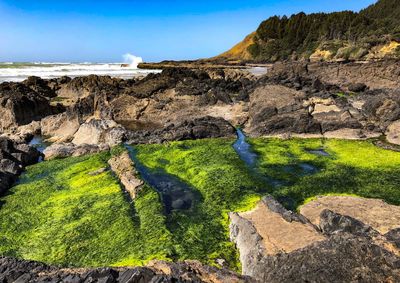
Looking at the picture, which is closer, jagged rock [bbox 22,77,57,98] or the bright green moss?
Answer: the bright green moss

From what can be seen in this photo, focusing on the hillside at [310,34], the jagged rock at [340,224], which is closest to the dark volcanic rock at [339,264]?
the jagged rock at [340,224]

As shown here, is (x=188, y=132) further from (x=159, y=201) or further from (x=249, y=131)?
(x=159, y=201)

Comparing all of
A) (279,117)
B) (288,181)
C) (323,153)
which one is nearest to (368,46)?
(279,117)

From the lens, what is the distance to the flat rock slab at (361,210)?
16458mm

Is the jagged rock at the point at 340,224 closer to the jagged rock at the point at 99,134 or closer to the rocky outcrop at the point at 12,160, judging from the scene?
the rocky outcrop at the point at 12,160

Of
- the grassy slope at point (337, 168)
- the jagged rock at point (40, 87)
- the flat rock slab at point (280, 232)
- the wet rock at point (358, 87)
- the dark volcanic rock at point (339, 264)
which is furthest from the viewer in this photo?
the jagged rock at point (40, 87)

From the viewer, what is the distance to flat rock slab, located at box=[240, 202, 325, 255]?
13695 mm

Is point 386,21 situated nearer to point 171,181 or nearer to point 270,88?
point 270,88

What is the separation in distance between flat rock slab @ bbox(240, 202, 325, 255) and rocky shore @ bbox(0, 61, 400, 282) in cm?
4

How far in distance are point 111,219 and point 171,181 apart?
6.33 m

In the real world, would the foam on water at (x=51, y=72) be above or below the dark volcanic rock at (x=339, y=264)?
below

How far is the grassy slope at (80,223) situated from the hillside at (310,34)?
91949 millimetres

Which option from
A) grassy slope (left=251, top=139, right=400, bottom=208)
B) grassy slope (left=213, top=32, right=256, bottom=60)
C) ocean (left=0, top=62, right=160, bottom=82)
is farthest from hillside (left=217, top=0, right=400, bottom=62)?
grassy slope (left=251, top=139, right=400, bottom=208)

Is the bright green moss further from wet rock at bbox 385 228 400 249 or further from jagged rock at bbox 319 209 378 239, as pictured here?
wet rock at bbox 385 228 400 249
